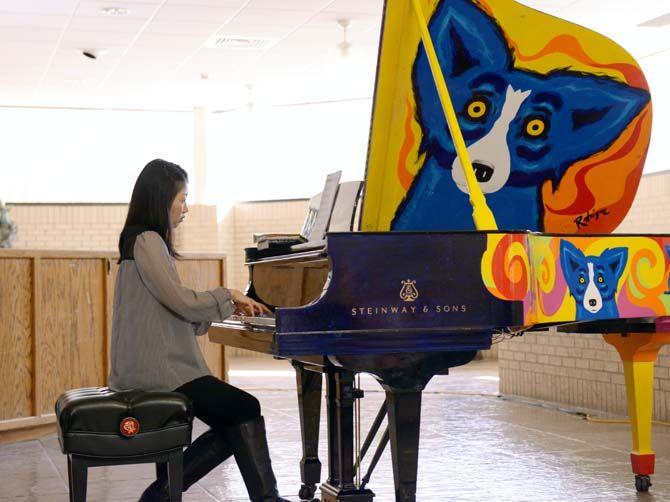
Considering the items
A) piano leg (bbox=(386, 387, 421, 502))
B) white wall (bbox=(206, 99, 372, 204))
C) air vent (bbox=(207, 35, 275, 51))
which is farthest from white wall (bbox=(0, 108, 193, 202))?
piano leg (bbox=(386, 387, 421, 502))

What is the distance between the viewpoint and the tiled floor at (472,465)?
441cm

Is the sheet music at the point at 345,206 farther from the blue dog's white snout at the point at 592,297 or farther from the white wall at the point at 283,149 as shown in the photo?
the white wall at the point at 283,149

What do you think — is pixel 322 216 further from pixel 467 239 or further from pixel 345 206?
pixel 467 239

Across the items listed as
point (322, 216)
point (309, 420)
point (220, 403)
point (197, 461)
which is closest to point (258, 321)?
point (220, 403)

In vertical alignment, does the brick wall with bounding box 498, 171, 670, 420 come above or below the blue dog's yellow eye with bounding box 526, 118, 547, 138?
below

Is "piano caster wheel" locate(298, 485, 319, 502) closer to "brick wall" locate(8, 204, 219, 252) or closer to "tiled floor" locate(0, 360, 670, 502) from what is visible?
"tiled floor" locate(0, 360, 670, 502)

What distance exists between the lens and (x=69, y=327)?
632cm

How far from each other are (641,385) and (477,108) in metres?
1.38

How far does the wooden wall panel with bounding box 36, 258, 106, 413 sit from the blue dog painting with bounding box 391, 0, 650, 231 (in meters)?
3.28

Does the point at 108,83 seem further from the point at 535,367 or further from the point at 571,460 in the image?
the point at 571,460

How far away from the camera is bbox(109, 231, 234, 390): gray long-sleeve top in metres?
3.29

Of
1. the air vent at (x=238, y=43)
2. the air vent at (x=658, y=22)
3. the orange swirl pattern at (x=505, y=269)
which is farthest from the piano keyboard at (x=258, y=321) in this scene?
the air vent at (x=658, y=22)

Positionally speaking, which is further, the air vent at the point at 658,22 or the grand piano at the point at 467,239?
the air vent at the point at 658,22

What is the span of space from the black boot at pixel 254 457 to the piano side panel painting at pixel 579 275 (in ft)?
3.02
